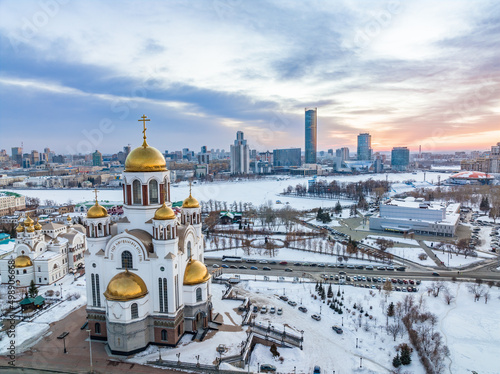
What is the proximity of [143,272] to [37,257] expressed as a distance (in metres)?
15.2

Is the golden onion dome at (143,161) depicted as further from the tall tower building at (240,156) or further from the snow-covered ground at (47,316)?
the tall tower building at (240,156)

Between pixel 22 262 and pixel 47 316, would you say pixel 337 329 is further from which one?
pixel 22 262

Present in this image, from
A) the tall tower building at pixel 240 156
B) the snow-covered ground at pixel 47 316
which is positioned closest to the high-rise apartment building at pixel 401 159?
the tall tower building at pixel 240 156

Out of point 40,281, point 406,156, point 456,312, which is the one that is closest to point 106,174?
point 40,281

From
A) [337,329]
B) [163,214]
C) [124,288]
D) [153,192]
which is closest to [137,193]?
[153,192]

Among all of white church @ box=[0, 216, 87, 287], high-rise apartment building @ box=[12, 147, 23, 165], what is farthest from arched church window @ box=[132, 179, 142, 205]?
high-rise apartment building @ box=[12, 147, 23, 165]

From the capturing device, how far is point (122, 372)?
1505cm

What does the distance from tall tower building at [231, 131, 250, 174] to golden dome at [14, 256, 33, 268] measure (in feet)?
361

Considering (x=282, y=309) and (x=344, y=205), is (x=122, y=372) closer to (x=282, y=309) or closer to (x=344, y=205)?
(x=282, y=309)

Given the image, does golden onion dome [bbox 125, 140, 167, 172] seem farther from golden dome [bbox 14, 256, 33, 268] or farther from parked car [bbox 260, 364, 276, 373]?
golden dome [bbox 14, 256, 33, 268]

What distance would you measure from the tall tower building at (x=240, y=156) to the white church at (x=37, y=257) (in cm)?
10725

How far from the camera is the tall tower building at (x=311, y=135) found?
16450cm

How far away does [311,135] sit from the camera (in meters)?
182

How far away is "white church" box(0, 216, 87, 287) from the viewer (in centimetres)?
2611
